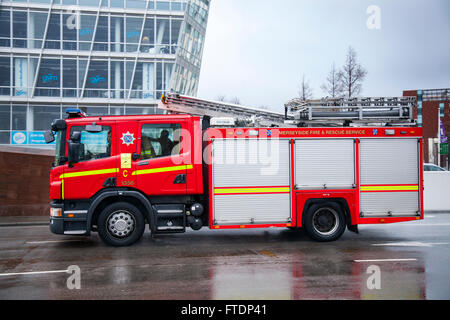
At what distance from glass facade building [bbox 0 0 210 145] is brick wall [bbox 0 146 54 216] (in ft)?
44.2

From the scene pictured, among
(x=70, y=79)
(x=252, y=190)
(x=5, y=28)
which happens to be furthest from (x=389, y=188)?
(x=5, y=28)

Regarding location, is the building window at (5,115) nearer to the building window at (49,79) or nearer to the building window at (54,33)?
the building window at (49,79)

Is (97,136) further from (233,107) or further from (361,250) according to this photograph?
(361,250)

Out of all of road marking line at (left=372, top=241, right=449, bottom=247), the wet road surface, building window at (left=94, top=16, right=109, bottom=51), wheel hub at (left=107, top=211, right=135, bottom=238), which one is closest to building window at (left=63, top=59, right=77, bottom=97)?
building window at (left=94, top=16, right=109, bottom=51)

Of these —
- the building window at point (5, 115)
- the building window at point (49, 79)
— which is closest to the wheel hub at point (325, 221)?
the building window at point (49, 79)

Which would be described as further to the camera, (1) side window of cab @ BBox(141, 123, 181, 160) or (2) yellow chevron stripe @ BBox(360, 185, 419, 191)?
(2) yellow chevron stripe @ BBox(360, 185, 419, 191)

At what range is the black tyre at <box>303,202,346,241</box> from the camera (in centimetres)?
925

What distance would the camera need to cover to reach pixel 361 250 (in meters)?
8.71

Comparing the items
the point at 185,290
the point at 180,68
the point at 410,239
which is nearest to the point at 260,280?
the point at 185,290

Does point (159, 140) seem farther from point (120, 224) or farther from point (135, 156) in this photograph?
point (120, 224)

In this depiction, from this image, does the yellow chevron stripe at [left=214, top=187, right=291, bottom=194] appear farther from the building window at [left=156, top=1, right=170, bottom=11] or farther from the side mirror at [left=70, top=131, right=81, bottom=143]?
the building window at [left=156, top=1, right=170, bottom=11]

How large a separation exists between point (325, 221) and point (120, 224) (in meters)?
4.62

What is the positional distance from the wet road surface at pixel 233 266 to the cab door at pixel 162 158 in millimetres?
1388

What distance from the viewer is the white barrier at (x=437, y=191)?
17.0 m
